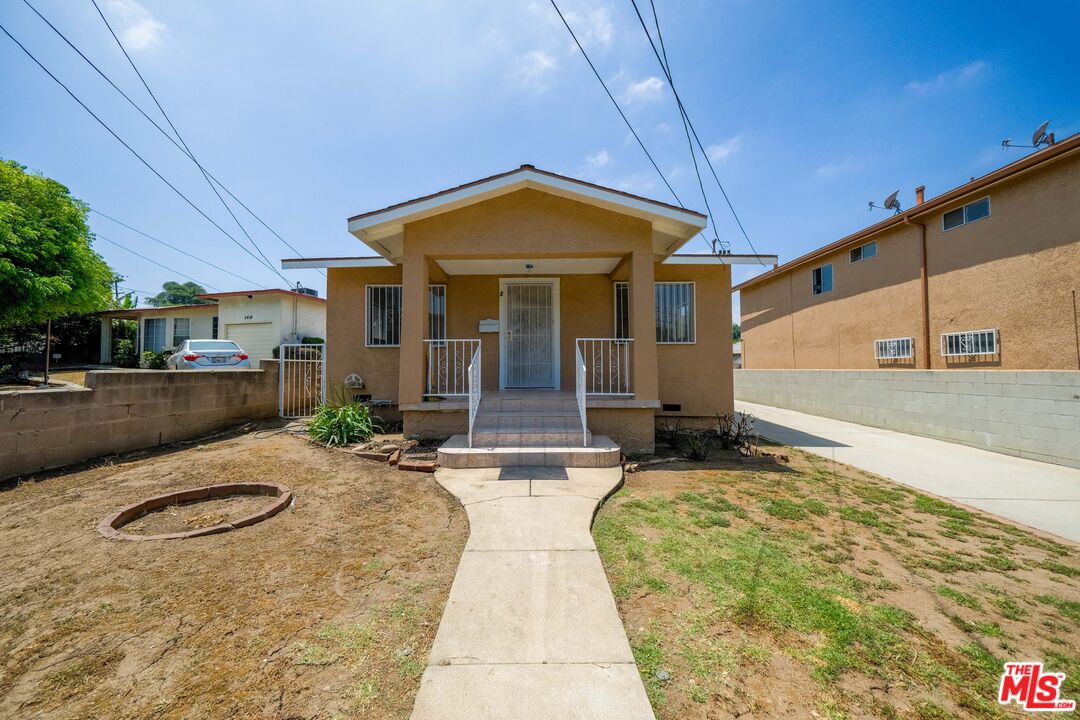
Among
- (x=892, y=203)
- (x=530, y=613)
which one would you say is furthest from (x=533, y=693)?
(x=892, y=203)

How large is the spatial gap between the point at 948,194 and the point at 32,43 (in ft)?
51.4

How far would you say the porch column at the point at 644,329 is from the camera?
5523 millimetres

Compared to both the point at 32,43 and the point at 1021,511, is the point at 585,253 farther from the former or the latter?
the point at 32,43

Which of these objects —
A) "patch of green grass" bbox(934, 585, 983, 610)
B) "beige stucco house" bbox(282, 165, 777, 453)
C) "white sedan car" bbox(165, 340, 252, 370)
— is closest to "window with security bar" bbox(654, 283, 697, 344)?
"beige stucco house" bbox(282, 165, 777, 453)

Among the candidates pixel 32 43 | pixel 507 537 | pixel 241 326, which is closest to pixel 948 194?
pixel 507 537

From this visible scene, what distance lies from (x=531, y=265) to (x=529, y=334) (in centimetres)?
140

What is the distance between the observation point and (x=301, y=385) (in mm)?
7641

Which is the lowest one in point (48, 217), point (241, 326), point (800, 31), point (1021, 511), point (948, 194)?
point (1021, 511)

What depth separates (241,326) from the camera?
1395 centimetres

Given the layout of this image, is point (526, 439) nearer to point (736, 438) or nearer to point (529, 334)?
point (529, 334)

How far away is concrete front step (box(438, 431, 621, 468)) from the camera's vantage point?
4.70m

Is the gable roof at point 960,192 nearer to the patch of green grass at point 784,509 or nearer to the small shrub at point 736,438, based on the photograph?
the small shrub at point 736,438

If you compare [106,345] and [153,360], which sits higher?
[106,345]

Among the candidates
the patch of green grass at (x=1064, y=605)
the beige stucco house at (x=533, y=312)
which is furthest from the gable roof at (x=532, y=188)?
the patch of green grass at (x=1064, y=605)
